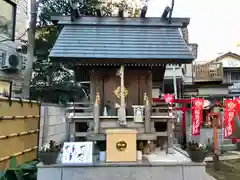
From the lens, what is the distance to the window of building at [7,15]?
861cm

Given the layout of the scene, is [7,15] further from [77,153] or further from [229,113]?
[229,113]

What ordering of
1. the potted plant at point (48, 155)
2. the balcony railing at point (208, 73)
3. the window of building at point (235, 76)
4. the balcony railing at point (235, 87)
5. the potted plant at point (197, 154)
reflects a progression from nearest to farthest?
the potted plant at point (48, 155) → the potted plant at point (197, 154) → the balcony railing at point (208, 73) → the balcony railing at point (235, 87) → the window of building at point (235, 76)

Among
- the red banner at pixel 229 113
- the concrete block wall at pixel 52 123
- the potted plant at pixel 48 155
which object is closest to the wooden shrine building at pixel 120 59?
the concrete block wall at pixel 52 123

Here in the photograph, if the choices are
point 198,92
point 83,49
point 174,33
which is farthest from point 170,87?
point 83,49

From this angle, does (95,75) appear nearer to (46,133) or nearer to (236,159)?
(46,133)

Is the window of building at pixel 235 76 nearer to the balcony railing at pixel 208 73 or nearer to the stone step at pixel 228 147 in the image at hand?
the balcony railing at pixel 208 73

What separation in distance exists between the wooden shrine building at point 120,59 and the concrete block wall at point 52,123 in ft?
4.37

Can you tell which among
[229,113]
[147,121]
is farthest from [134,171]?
[229,113]

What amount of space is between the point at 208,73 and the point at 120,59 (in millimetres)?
15316

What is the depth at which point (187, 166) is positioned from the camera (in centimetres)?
711

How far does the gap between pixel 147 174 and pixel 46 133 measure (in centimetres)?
494

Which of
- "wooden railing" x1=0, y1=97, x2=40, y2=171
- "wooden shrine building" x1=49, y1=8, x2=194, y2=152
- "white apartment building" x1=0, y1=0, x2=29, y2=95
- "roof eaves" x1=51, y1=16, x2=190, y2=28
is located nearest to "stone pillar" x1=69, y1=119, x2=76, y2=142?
"wooden shrine building" x1=49, y1=8, x2=194, y2=152

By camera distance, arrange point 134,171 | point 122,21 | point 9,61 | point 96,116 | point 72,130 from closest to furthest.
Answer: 1. point 134,171
2. point 96,116
3. point 72,130
4. point 122,21
5. point 9,61

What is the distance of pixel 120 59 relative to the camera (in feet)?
28.0
